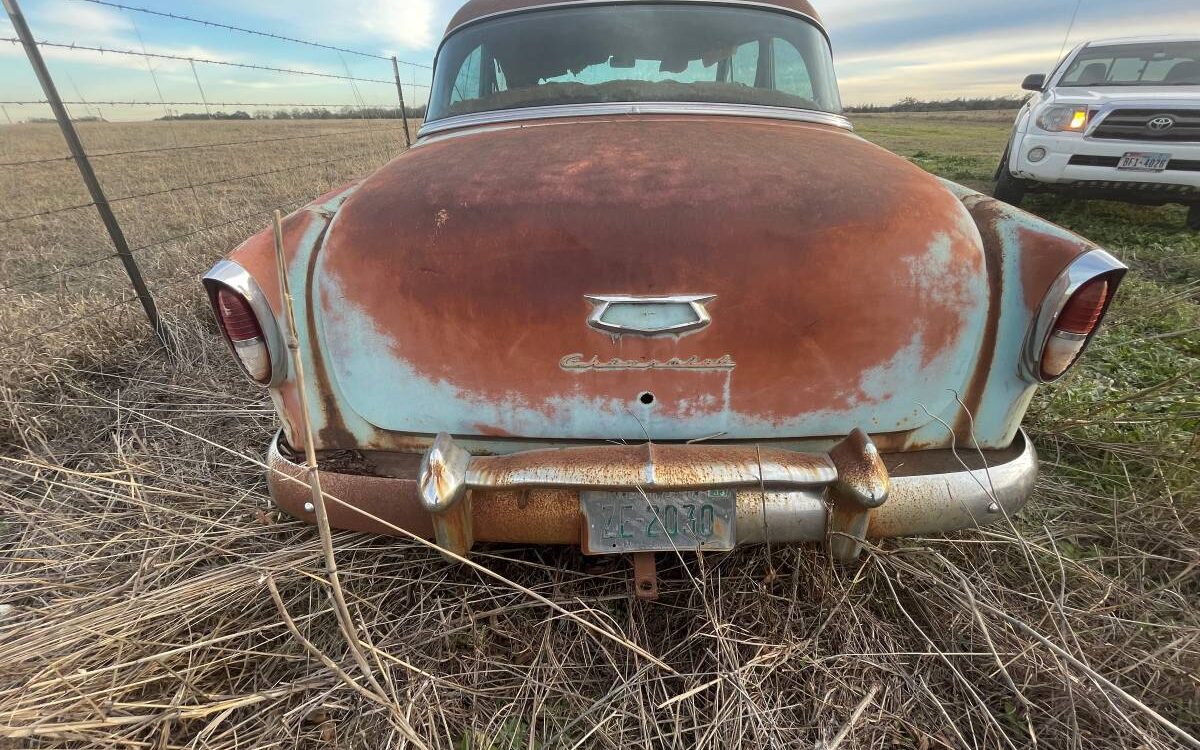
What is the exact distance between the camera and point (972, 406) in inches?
61.2

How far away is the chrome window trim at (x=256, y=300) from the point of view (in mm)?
1447

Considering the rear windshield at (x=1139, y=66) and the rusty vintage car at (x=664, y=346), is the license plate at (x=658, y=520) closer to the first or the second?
the rusty vintage car at (x=664, y=346)

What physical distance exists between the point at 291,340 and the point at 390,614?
1098 millimetres

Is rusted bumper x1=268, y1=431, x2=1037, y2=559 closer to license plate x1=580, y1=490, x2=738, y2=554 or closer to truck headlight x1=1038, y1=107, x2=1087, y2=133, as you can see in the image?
license plate x1=580, y1=490, x2=738, y2=554

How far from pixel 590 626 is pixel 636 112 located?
1824 millimetres

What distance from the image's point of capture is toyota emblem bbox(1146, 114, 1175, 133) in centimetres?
511

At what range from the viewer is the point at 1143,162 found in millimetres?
5238

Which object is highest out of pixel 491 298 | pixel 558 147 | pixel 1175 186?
pixel 558 147

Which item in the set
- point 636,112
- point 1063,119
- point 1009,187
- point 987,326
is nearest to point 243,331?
point 636,112

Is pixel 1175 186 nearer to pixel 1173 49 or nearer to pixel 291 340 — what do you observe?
pixel 1173 49

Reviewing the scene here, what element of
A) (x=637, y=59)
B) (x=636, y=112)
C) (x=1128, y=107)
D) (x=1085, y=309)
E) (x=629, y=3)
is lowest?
(x=1085, y=309)

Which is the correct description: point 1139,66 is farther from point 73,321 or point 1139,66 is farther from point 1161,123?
point 73,321

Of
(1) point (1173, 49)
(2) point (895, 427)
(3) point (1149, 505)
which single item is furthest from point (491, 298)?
(1) point (1173, 49)

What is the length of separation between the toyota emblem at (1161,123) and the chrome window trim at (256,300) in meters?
7.24
